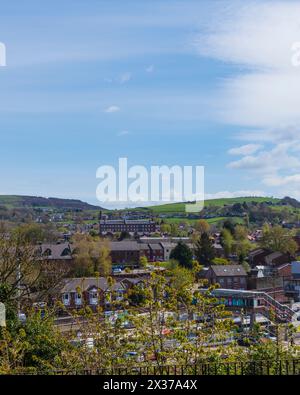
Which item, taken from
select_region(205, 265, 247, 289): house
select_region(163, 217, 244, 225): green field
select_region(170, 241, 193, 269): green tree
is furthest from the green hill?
select_region(205, 265, 247, 289): house

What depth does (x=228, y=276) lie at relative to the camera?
4356cm

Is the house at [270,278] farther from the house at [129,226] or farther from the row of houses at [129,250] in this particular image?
the house at [129,226]

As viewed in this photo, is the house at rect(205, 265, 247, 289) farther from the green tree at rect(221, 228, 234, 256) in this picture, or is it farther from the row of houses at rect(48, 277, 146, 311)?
the green tree at rect(221, 228, 234, 256)

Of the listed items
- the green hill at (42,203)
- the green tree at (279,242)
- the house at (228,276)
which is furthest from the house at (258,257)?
the green hill at (42,203)

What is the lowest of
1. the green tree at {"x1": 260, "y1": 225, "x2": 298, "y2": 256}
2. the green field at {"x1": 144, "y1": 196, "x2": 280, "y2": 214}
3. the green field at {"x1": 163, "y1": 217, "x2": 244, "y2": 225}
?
the green tree at {"x1": 260, "y1": 225, "x2": 298, "y2": 256}

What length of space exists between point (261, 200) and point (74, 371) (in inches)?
4849

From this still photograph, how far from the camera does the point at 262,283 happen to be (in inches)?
1735

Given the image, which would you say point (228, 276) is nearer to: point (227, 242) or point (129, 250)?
point (227, 242)

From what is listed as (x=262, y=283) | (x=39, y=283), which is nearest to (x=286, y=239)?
(x=262, y=283)

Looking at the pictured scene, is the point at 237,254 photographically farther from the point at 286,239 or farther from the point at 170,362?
the point at 170,362

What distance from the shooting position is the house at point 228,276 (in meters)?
43.1

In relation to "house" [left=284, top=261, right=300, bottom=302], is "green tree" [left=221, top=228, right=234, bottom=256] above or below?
above

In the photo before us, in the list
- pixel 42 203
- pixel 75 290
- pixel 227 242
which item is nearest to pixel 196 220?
pixel 227 242

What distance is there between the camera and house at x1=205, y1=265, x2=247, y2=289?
43.1 meters
